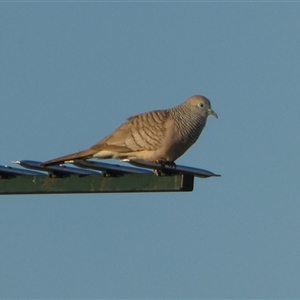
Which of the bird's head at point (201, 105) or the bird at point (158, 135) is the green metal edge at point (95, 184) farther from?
the bird's head at point (201, 105)

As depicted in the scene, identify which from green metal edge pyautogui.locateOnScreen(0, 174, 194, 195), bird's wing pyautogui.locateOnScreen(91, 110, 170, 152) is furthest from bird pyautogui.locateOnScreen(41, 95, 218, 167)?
green metal edge pyautogui.locateOnScreen(0, 174, 194, 195)

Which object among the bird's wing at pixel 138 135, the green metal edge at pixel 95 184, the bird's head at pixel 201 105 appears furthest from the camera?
the bird's head at pixel 201 105

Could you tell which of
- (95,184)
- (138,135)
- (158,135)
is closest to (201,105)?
(158,135)

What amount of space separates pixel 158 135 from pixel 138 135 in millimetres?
232

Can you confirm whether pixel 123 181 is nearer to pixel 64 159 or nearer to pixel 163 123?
pixel 64 159

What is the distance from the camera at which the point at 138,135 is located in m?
8.44

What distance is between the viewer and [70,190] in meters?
5.62

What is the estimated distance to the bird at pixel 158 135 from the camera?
818 centimetres

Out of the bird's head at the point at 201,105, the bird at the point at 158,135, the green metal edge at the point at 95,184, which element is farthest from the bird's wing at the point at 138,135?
the green metal edge at the point at 95,184

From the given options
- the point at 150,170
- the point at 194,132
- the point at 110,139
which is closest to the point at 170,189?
the point at 150,170

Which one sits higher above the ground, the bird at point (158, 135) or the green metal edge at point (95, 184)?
the bird at point (158, 135)

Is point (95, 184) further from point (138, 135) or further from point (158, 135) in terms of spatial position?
point (158, 135)

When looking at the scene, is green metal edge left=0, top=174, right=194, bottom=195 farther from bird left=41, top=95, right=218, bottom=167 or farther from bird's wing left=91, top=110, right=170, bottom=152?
bird's wing left=91, top=110, right=170, bottom=152

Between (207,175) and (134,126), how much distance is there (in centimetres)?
324
